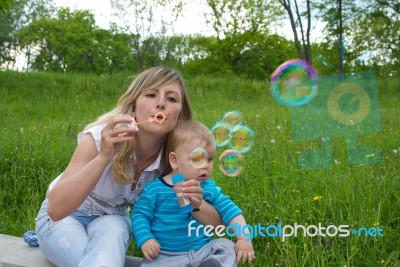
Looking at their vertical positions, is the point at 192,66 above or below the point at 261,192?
above

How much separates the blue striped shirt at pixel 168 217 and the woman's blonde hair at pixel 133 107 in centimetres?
16

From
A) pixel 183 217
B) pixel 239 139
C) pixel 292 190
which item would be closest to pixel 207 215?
pixel 183 217

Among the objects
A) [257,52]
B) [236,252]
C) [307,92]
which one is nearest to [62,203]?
[236,252]

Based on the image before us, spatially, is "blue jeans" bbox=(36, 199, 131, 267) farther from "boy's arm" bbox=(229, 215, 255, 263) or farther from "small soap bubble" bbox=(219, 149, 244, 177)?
"small soap bubble" bbox=(219, 149, 244, 177)

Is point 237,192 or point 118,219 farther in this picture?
point 237,192

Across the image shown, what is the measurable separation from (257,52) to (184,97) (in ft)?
82.8

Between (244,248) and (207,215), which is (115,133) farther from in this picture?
(244,248)

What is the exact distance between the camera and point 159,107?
222 cm

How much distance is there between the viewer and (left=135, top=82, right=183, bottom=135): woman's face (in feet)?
7.23

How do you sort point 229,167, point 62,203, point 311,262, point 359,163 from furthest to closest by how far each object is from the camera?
point 359,163
point 229,167
point 311,262
point 62,203

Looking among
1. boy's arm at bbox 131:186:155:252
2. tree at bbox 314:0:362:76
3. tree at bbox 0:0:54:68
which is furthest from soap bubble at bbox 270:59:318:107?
tree at bbox 0:0:54:68

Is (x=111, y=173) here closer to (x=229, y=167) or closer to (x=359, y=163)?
(x=229, y=167)

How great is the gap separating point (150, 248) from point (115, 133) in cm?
54

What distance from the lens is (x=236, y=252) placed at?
2.10 metres
